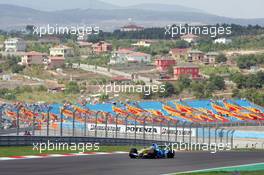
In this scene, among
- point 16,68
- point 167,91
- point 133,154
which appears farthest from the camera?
point 16,68

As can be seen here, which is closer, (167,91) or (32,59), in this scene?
(167,91)

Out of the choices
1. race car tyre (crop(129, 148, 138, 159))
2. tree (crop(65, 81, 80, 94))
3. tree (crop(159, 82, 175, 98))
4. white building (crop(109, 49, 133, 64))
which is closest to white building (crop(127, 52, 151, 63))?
white building (crop(109, 49, 133, 64))

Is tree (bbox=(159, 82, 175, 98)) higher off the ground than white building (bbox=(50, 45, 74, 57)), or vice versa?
tree (bbox=(159, 82, 175, 98))

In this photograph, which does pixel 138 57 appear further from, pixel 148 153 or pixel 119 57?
pixel 148 153

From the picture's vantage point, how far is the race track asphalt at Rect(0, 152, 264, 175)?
24922mm

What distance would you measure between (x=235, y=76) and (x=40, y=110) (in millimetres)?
54560

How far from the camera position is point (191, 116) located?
81125 millimetres

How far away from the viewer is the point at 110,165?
2744 cm

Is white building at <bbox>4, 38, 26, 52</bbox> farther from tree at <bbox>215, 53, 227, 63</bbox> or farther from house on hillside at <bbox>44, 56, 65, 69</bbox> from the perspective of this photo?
tree at <bbox>215, 53, 227, 63</bbox>

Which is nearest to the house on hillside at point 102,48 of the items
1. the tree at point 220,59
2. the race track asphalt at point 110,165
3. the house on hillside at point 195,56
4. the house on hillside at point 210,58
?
the house on hillside at point 195,56

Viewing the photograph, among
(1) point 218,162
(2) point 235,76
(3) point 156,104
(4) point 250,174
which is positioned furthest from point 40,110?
(2) point 235,76

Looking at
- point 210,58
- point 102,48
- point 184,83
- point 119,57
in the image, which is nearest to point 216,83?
point 184,83

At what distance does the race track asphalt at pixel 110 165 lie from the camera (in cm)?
2492

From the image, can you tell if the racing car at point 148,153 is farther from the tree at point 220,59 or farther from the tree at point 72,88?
the tree at point 220,59
